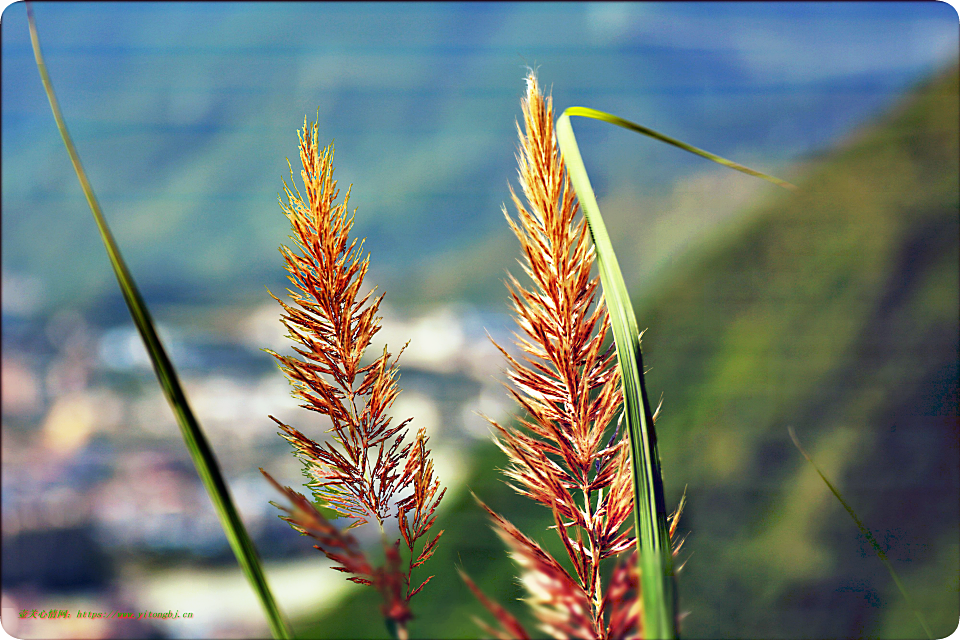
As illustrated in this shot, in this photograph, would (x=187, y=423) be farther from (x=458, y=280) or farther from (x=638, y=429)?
(x=458, y=280)

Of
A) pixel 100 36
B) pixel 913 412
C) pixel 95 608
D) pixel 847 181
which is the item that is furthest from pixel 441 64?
pixel 95 608

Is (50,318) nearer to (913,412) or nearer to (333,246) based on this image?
(333,246)

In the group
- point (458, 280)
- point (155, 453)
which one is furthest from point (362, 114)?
point (155, 453)

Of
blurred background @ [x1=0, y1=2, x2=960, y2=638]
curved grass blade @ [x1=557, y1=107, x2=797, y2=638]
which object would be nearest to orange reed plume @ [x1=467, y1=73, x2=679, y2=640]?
curved grass blade @ [x1=557, y1=107, x2=797, y2=638]

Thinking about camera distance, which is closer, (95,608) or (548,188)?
→ (548,188)

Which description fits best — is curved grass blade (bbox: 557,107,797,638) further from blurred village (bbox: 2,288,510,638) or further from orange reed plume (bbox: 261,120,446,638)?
blurred village (bbox: 2,288,510,638)
